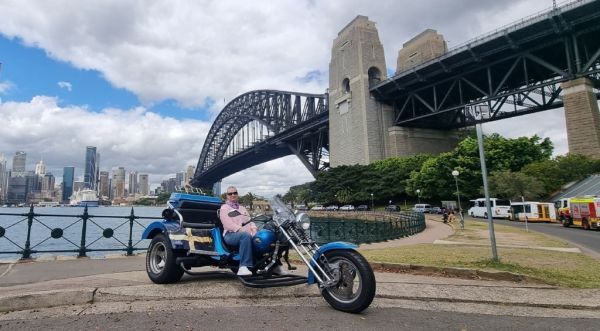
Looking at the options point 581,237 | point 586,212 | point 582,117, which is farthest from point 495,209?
point 581,237

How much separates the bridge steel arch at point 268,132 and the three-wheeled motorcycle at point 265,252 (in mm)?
67090

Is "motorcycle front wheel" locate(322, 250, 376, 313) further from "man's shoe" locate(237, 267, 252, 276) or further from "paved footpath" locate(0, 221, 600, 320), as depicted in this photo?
"man's shoe" locate(237, 267, 252, 276)

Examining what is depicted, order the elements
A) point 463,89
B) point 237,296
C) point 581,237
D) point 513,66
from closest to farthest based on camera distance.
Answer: point 237,296, point 581,237, point 513,66, point 463,89

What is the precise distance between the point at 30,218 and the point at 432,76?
5492 centimetres

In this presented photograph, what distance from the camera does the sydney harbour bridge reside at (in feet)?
135

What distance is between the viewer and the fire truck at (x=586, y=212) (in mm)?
23219

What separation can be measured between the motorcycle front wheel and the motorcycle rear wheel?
88.4 inches

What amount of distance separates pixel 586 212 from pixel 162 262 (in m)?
27.8

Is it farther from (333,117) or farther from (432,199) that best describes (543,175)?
(333,117)

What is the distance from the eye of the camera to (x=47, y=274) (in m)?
6.52

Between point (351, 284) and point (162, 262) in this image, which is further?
point (162, 262)

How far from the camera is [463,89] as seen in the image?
6103cm

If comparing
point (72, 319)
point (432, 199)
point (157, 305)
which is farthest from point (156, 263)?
point (432, 199)

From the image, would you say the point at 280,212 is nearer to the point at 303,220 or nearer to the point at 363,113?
the point at 303,220
